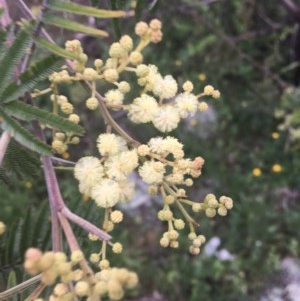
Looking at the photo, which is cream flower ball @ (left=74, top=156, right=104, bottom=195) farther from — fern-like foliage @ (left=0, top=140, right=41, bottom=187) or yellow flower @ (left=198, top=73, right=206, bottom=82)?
yellow flower @ (left=198, top=73, right=206, bottom=82)

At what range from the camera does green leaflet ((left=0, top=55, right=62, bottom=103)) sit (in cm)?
74

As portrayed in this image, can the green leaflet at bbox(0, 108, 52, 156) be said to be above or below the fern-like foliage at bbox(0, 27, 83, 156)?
below

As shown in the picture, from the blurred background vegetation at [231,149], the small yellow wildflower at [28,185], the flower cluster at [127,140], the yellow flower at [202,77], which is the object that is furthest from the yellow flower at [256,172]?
the flower cluster at [127,140]

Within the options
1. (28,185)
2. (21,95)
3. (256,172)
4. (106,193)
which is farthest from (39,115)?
(256,172)

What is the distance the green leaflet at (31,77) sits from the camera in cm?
74

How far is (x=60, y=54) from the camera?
0.74m

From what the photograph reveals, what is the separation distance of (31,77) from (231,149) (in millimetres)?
1973

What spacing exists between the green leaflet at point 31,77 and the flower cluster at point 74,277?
0.22 meters

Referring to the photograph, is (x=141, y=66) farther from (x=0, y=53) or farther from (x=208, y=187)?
(x=208, y=187)

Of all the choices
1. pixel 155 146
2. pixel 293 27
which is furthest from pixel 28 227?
pixel 293 27

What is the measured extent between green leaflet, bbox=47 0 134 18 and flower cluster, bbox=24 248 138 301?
0.94 feet

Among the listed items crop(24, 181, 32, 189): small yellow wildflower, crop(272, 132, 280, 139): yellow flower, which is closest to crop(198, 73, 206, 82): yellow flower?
crop(272, 132, 280, 139): yellow flower

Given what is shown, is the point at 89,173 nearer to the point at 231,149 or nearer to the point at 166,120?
the point at 166,120

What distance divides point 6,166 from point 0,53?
1.07 ft
